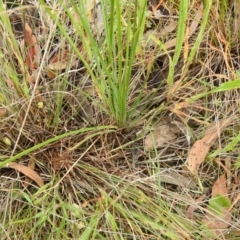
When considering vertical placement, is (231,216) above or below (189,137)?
below

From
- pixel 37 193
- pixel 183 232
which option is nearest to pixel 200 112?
pixel 183 232

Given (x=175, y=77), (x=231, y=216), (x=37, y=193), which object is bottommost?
(x=231, y=216)

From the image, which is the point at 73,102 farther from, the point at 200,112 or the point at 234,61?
the point at 234,61

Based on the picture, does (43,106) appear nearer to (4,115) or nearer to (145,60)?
(4,115)

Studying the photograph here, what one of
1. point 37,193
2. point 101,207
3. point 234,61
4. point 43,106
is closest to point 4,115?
point 43,106

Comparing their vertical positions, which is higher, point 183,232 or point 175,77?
point 175,77

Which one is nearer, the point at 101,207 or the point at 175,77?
the point at 101,207
